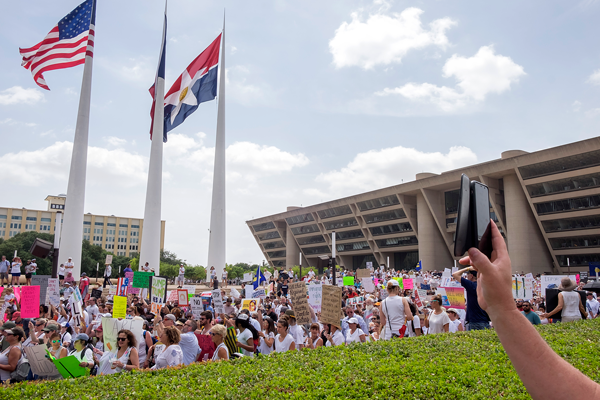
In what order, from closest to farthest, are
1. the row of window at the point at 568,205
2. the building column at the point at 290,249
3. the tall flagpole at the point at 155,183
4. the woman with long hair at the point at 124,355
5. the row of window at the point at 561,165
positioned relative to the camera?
the woman with long hair at the point at 124,355 → the tall flagpole at the point at 155,183 → the row of window at the point at 561,165 → the row of window at the point at 568,205 → the building column at the point at 290,249

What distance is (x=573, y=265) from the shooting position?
54.6 meters

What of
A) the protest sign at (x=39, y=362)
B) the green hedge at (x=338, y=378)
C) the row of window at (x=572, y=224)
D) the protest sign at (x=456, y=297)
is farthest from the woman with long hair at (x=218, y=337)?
the row of window at (x=572, y=224)

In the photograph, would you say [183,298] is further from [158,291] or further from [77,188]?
[77,188]

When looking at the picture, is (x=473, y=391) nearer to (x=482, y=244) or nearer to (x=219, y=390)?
(x=219, y=390)

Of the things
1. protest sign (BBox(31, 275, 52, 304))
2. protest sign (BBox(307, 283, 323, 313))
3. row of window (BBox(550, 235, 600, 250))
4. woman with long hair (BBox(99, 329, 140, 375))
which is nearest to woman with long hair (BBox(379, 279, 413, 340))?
woman with long hair (BBox(99, 329, 140, 375))

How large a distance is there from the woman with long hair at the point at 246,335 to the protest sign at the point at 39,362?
10.1ft

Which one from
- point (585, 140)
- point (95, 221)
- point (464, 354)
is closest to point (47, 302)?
point (464, 354)

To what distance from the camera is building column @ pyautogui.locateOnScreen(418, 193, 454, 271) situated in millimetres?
65938

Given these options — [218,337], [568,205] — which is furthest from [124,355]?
[568,205]

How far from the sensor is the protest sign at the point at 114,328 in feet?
26.5

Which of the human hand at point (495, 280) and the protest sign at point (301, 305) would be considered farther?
the protest sign at point (301, 305)

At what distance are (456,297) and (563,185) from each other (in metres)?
49.4

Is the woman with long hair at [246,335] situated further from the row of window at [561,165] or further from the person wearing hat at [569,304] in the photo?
the row of window at [561,165]

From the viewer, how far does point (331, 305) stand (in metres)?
9.12
